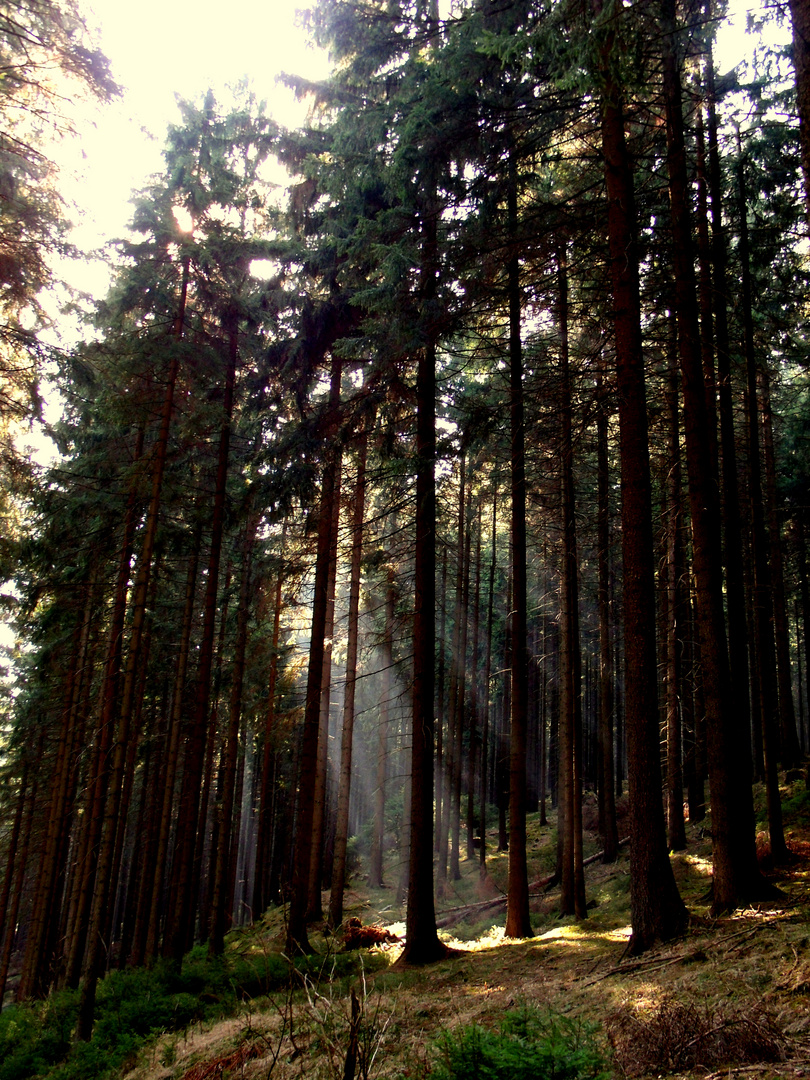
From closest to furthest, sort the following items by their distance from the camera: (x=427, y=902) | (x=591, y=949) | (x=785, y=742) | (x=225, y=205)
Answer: (x=591, y=949) → (x=427, y=902) → (x=225, y=205) → (x=785, y=742)

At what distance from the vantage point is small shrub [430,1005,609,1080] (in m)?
3.92

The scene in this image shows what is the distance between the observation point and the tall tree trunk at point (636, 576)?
711cm

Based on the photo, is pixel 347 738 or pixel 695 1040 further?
pixel 347 738

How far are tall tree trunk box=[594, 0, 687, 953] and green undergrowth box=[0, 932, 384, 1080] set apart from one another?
3.97 meters

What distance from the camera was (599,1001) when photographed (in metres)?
5.86

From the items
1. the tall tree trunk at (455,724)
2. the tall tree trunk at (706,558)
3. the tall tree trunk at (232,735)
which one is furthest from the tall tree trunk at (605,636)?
the tall tree trunk at (232,735)

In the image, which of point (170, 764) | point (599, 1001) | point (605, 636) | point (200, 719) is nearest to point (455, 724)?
point (605, 636)

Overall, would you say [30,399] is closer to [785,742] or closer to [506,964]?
[506,964]

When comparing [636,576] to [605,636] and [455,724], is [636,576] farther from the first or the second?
[455,724]

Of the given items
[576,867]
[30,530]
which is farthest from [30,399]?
[576,867]

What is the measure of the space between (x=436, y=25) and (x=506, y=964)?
47.6ft

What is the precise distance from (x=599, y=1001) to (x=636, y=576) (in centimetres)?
432

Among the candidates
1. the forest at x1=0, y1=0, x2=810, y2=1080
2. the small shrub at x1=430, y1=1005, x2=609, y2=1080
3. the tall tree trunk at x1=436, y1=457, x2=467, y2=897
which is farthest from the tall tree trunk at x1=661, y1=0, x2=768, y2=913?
the tall tree trunk at x1=436, y1=457, x2=467, y2=897

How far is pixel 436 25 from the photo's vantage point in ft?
35.1
